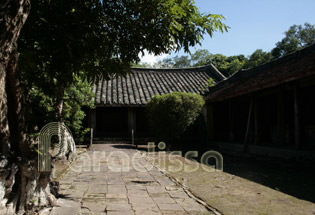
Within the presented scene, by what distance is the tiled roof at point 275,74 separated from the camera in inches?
314

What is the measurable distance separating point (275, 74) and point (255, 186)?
205 inches

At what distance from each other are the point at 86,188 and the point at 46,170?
1.47 m

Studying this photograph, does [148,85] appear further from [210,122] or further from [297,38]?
[297,38]

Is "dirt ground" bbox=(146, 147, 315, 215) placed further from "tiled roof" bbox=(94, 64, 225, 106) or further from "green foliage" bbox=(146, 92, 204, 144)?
"tiled roof" bbox=(94, 64, 225, 106)

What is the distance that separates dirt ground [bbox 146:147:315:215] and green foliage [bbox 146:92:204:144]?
4012mm

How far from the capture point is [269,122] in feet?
44.1

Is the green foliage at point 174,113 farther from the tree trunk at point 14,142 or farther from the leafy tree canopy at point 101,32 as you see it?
the tree trunk at point 14,142

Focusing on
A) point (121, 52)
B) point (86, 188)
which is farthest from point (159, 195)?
point (121, 52)

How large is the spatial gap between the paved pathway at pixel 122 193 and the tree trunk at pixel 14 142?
1.45 feet

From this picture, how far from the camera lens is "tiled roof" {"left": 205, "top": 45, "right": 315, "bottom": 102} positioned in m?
7.97

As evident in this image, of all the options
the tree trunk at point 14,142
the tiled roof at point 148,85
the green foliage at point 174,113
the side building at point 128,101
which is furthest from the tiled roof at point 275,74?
the tree trunk at point 14,142

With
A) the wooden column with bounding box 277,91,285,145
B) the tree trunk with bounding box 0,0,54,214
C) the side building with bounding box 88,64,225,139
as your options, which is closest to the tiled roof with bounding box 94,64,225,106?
the side building with bounding box 88,64,225,139

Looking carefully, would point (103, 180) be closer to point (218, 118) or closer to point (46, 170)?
point (46, 170)

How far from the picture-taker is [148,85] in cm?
1758
